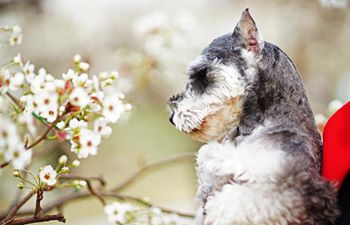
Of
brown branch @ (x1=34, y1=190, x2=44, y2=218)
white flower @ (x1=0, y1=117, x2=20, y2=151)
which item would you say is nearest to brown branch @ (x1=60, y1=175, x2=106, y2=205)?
brown branch @ (x1=34, y1=190, x2=44, y2=218)

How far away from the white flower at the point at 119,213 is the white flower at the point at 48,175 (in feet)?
1.07

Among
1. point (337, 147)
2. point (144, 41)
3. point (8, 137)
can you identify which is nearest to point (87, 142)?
point (8, 137)

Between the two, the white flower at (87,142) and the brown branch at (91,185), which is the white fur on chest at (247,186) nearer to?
the white flower at (87,142)

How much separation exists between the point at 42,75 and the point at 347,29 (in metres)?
1.98

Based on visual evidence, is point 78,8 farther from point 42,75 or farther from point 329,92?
point 42,75

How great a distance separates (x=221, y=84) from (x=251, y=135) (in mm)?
97

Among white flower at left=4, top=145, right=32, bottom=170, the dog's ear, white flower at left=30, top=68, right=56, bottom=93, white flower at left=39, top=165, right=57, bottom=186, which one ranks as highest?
white flower at left=30, top=68, right=56, bottom=93

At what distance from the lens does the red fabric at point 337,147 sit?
0.89 meters

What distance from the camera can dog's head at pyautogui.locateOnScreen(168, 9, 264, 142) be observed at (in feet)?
3.02

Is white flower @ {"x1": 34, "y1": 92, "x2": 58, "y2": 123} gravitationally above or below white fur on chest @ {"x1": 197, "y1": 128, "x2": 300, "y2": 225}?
above

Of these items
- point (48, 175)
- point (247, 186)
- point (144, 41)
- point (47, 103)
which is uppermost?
point (144, 41)

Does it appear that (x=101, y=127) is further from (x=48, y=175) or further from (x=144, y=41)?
(x=144, y=41)

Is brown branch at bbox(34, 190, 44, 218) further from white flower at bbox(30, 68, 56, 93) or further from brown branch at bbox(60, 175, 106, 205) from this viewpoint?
brown branch at bbox(60, 175, 106, 205)

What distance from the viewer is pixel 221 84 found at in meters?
0.92
